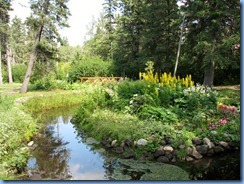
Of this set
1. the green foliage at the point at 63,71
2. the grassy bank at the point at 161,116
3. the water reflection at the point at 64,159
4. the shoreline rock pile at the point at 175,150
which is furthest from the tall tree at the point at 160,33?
the shoreline rock pile at the point at 175,150

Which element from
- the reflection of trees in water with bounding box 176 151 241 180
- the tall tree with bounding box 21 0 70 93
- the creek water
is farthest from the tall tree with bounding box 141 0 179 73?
the reflection of trees in water with bounding box 176 151 241 180

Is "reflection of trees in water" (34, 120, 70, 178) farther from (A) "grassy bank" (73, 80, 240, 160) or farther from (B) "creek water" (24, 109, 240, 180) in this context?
(A) "grassy bank" (73, 80, 240, 160)

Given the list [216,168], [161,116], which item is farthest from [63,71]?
[216,168]

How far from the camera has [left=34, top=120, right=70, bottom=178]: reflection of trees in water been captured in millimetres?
4145

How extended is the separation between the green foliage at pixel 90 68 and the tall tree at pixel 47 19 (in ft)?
16.2

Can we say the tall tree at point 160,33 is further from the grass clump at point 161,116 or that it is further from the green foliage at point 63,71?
the grass clump at point 161,116

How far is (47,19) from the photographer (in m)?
11.5

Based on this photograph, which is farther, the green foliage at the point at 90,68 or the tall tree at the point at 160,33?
the green foliage at the point at 90,68

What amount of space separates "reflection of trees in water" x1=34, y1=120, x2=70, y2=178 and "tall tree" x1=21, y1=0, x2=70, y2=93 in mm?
6670

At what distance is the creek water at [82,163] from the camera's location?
3.80 meters

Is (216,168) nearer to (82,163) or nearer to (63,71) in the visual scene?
(82,163)

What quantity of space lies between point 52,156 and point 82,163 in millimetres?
766

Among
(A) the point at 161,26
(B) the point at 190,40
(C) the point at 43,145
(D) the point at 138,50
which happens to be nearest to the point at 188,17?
(B) the point at 190,40

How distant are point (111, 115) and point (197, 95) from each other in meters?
2.23
